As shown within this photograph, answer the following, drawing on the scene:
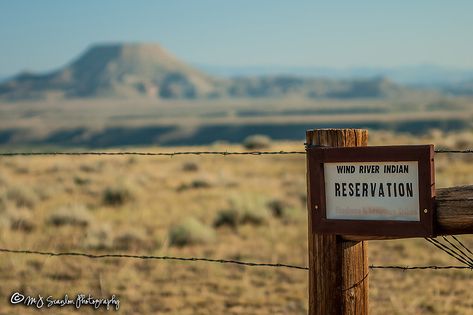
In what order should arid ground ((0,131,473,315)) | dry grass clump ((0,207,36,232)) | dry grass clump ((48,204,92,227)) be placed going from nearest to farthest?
arid ground ((0,131,473,315)) < dry grass clump ((0,207,36,232)) < dry grass clump ((48,204,92,227))

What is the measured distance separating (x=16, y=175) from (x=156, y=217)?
14.6m

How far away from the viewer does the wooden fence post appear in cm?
391

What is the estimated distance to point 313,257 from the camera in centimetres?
400

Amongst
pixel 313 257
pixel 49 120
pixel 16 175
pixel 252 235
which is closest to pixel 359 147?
pixel 313 257

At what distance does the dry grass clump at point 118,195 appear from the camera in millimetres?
18297

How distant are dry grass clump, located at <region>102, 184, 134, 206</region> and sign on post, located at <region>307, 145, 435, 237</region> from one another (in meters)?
14.7

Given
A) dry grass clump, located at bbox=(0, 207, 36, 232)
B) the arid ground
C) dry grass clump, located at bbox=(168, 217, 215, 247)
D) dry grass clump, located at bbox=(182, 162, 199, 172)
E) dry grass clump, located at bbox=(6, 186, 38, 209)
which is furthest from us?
dry grass clump, located at bbox=(182, 162, 199, 172)

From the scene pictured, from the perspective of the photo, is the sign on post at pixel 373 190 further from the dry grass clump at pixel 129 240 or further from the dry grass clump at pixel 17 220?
the dry grass clump at pixel 17 220

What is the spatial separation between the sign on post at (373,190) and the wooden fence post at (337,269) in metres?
0.10

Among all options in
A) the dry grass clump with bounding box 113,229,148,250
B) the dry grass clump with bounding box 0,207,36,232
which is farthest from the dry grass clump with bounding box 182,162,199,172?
the dry grass clump with bounding box 113,229,148,250

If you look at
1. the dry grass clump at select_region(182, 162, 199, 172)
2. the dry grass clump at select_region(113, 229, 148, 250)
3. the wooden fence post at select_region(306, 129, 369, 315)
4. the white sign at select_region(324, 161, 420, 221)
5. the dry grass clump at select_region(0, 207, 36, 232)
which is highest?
the dry grass clump at select_region(182, 162, 199, 172)

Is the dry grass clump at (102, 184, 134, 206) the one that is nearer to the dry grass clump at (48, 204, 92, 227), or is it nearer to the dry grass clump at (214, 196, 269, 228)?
the dry grass clump at (48, 204, 92, 227)

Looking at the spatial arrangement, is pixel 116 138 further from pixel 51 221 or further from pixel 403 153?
pixel 403 153

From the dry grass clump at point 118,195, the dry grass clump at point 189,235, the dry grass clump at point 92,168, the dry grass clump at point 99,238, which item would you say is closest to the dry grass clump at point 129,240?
the dry grass clump at point 99,238
